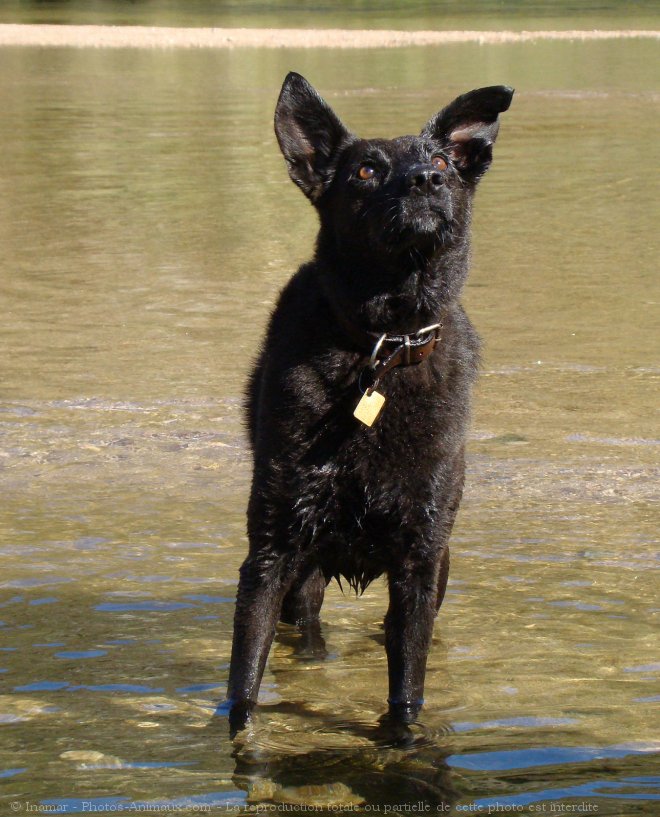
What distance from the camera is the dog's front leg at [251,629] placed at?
4.07 m

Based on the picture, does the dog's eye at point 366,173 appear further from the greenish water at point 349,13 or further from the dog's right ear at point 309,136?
the greenish water at point 349,13

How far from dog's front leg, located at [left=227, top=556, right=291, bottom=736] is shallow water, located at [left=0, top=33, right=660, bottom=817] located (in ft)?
0.30

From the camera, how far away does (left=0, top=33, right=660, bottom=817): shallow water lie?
375cm

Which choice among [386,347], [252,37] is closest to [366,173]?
[386,347]

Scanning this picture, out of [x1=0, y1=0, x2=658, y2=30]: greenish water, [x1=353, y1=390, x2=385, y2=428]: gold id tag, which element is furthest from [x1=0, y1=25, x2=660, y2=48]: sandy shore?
[x1=353, y1=390, x2=385, y2=428]: gold id tag

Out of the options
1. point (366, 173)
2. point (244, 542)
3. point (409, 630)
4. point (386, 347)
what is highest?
point (366, 173)

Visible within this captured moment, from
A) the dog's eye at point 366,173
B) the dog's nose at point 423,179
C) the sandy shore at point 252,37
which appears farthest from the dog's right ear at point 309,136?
the sandy shore at point 252,37

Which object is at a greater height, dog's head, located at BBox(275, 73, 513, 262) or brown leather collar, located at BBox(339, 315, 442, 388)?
dog's head, located at BBox(275, 73, 513, 262)

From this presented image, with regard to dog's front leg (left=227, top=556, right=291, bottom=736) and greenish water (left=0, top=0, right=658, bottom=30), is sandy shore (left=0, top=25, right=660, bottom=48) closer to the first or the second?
greenish water (left=0, top=0, right=658, bottom=30)

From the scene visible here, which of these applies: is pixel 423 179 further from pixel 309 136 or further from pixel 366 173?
pixel 309 136

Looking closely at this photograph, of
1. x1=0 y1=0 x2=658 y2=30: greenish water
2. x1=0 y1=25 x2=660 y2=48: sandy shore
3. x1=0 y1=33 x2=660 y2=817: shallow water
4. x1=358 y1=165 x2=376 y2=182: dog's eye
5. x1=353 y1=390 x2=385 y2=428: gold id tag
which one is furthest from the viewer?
x1=0 y1=0 x2=658 y2=30: greenish water

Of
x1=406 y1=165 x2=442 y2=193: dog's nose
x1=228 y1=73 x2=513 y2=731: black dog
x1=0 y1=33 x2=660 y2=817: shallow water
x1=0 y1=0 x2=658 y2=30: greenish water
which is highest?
x1=0 y1=0 x2=658 y2=30: greenish water

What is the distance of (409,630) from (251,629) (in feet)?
1.50

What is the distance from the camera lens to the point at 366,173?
418 cm
